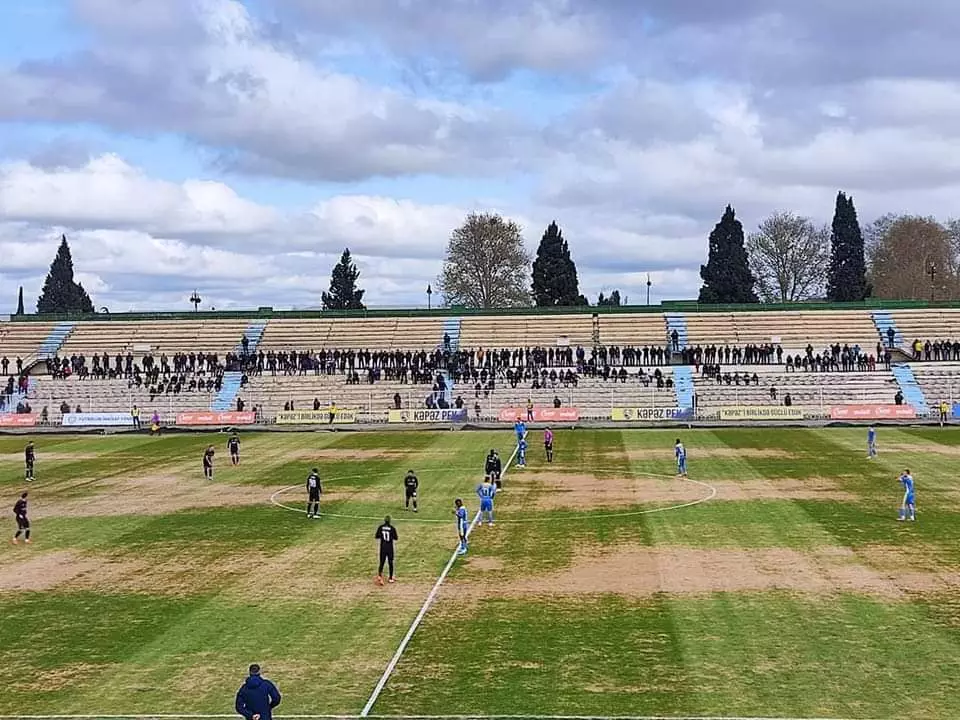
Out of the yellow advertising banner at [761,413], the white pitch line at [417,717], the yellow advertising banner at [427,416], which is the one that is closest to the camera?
the white pitch line at [417,717]

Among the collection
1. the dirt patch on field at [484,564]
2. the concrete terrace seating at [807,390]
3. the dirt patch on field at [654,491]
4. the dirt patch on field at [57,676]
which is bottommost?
the dirt patch on field at [57,676]

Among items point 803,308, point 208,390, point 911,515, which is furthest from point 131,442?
point 803,308

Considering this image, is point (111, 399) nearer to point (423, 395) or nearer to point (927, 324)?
point (423, 395)

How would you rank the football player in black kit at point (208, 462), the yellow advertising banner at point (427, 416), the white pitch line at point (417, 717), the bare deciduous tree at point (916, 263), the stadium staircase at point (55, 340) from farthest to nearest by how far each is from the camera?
the bare deciduous tree at point (916, 263), the stadium staircase at point (55, 340), the yellow advertising banner at point (427, 416), the football player in black kit at point (208, 462), the white pitch line at point (417, 717)

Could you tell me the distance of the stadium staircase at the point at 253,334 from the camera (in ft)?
319

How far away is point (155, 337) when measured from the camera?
330ft

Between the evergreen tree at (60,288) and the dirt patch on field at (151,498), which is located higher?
the evergreen tree at (60,288)

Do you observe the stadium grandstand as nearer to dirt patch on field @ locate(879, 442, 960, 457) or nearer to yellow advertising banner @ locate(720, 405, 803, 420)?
yellow advertising banner @ locate(720, 405, 803, 420)

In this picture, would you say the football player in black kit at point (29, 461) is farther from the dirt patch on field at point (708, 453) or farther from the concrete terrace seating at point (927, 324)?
the concrete terrace seating at point (927, 324)

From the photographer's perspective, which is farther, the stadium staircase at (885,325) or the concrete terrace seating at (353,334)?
the concrete terrace seating at (353,334)

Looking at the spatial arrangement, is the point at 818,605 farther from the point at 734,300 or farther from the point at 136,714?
the point at 734,300

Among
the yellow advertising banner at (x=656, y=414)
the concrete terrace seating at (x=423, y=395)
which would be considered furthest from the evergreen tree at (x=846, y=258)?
the yellow advertising banner at (x=656, y=414)

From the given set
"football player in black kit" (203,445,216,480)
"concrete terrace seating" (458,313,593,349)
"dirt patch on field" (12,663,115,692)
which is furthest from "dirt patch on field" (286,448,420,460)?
"concrete terrace seating" (458,313,593,349)

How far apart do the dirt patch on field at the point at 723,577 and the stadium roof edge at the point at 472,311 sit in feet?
237
